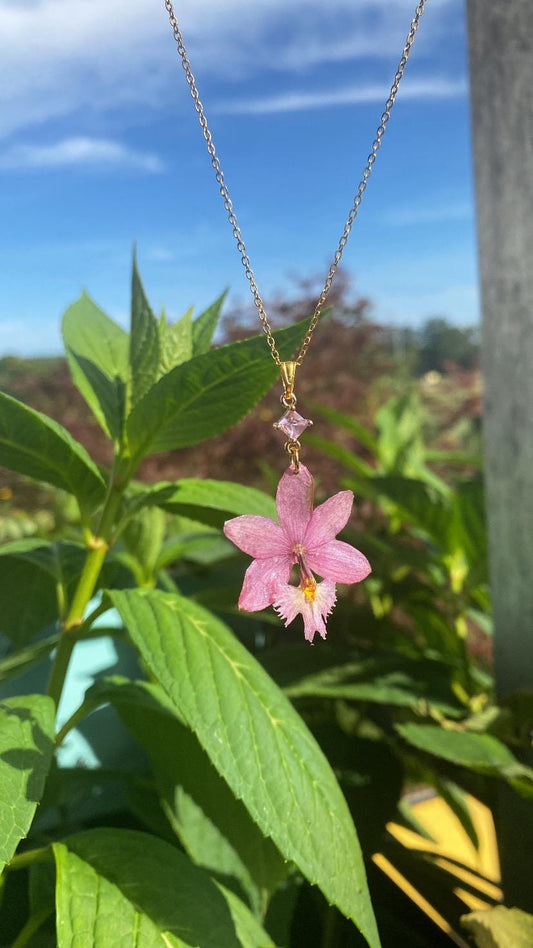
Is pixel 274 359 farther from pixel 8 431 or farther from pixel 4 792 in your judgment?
pixel 4 792

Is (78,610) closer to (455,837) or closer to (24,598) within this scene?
(24,598)

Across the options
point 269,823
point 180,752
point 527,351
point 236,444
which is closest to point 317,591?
point 269,823

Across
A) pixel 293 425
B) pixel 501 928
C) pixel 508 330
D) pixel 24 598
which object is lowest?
pixel 501 928

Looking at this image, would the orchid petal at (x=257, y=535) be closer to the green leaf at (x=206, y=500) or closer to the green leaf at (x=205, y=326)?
the green leaf at (x=206, y=500)

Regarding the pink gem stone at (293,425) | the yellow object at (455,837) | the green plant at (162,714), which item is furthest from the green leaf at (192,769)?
the yellow object at (455,837)

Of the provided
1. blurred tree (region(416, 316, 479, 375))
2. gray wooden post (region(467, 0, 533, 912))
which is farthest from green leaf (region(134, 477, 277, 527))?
blurred tree (region(416, 316, 479, 375))

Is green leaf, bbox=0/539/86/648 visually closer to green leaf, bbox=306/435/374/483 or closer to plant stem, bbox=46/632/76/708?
plant stem, bbox=46/632/76/708

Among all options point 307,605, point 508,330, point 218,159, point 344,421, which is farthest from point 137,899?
point 344,421
